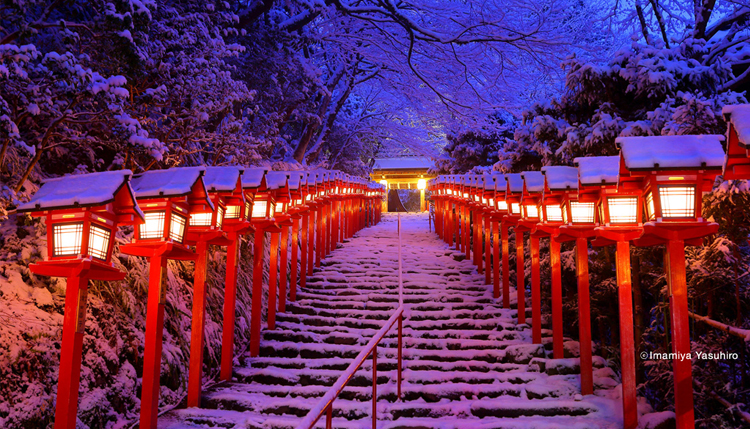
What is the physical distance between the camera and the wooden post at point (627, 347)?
568cm

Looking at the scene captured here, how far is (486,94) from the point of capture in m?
14.7

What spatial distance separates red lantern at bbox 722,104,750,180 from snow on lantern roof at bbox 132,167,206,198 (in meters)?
4.97

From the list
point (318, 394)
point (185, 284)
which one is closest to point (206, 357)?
point (185, 284)

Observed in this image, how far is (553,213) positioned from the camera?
287 inches

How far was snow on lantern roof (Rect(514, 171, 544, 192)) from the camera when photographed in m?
7.62

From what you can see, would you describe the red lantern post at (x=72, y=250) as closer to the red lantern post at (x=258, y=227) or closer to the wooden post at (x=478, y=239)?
the red lantern post at (x=258, y=227)

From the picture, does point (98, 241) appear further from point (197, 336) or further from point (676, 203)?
point (676, 203)

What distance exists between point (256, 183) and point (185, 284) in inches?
91.8

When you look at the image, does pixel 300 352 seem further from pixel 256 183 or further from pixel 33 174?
pixel 33 174

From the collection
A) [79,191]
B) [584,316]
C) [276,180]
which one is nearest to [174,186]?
[79,191]

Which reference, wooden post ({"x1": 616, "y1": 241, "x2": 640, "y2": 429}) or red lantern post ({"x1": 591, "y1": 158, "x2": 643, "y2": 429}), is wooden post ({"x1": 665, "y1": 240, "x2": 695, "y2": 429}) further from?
wooden post ({"x1": 616, "y1": 241, "x2": 640, "y2": 429})

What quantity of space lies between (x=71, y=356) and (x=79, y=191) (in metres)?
1.44

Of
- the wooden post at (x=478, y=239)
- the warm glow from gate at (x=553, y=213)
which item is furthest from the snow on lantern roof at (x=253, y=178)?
the wooden post at (x=478, y=239)

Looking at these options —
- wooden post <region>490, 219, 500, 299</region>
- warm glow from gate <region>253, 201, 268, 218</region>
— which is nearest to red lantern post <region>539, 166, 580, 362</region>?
wooden post <region>490, 219, 500, 299</region>
